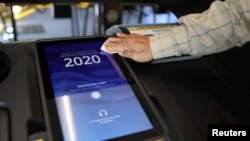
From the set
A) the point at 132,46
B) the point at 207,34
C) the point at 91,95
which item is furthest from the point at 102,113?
the point at 207,34

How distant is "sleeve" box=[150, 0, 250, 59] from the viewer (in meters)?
0.67

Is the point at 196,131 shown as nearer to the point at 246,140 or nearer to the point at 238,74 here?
the point at 246,140

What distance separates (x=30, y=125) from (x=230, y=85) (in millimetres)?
476

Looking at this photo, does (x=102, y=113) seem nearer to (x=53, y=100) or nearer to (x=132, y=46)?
(x=53, y=100)

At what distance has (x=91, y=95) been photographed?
A: 540mm

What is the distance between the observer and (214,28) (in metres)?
0.68

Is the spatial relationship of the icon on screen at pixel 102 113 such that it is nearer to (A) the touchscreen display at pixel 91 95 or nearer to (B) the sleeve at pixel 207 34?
(A) the touchscreen display at pixel 91 95

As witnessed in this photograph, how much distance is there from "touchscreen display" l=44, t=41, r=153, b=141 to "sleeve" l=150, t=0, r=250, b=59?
15 centimetres

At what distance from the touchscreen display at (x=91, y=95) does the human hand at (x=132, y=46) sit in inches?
1.8

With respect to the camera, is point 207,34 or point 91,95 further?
point 207,34

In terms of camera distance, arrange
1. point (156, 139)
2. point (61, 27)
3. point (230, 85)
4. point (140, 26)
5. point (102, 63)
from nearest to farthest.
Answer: point (156, 139)
point (102, 63)
point (230, 85)
point (140, 26)
point (61, 27)

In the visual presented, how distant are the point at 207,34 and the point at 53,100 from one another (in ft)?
1.30

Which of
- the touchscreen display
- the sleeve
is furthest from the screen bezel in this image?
the sleeve

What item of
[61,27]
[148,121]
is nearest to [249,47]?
[148,121]
